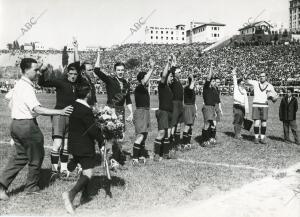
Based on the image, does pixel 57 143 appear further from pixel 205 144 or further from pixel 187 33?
pixel 187 33

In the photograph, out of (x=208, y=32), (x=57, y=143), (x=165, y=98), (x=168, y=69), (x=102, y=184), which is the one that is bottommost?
(x=102, y=184)

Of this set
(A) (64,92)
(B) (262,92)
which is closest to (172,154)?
(A) (64,92)

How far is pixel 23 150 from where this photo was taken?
620cm

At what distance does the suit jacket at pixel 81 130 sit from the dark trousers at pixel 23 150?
2.38 ft

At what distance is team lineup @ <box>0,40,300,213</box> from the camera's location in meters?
5.79

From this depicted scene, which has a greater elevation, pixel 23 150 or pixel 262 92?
pixel 262 92

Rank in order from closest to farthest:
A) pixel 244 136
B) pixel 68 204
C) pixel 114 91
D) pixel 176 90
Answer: pixel 68 204 → pixel 114 91 → pixel 176 90 → pixel 244 136

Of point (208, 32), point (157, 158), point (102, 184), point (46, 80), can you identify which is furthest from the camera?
point (208, 32)

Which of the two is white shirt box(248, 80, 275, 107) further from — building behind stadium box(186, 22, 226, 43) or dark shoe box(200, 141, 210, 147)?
building behind stadium box(186, 22, 226, 43)

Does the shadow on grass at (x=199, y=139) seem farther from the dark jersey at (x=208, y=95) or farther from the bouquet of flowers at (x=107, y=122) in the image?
the bouquet of flowers at (x=107, y=122)

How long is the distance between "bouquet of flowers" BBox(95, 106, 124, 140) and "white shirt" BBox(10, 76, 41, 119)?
3.06 feet

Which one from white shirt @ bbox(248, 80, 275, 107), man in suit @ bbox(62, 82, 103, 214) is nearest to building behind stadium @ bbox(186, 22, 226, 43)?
white shirt @ bbox(248, 80, 275, 107)

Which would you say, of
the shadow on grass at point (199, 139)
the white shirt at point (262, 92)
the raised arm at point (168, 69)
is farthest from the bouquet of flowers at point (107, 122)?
the white shirt at point (262, 92)

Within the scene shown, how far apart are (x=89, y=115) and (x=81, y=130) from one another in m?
0.24
